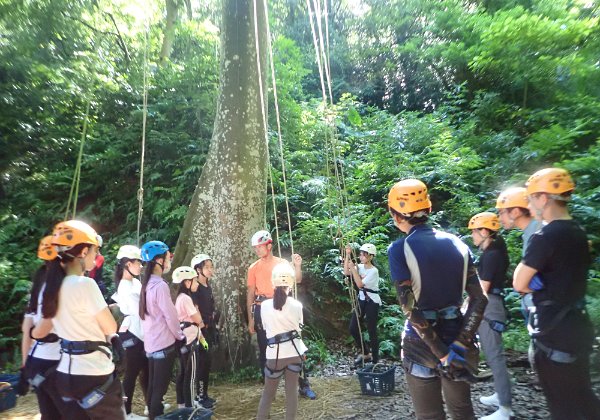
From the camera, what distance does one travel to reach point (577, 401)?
2.63 m

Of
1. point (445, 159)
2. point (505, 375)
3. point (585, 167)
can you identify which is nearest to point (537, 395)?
point (505, 375)

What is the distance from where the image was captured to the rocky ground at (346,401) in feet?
15.2

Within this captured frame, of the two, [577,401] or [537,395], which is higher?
[577,401]

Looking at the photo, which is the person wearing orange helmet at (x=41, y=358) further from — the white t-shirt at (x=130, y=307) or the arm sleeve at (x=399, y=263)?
the arm sleeve at (x=399, y=263)

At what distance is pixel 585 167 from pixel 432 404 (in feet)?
21.0

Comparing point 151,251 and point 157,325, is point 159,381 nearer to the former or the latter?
point 157,325

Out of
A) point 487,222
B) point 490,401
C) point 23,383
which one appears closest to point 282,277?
point 487,222

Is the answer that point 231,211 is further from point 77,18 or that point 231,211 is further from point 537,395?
point 77,18

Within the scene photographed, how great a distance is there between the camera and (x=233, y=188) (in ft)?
21.1

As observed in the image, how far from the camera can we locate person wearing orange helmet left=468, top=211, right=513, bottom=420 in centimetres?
407

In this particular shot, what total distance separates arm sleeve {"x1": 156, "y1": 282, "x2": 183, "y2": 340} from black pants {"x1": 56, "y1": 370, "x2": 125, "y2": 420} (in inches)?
53.7

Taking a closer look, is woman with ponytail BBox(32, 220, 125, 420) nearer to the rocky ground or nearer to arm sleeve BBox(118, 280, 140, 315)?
arm sleeve BBox(118, 280, 140, 315)

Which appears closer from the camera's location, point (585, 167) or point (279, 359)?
point (279, 359)

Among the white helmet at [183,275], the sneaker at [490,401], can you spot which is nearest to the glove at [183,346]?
the white helmet at [183,275]
